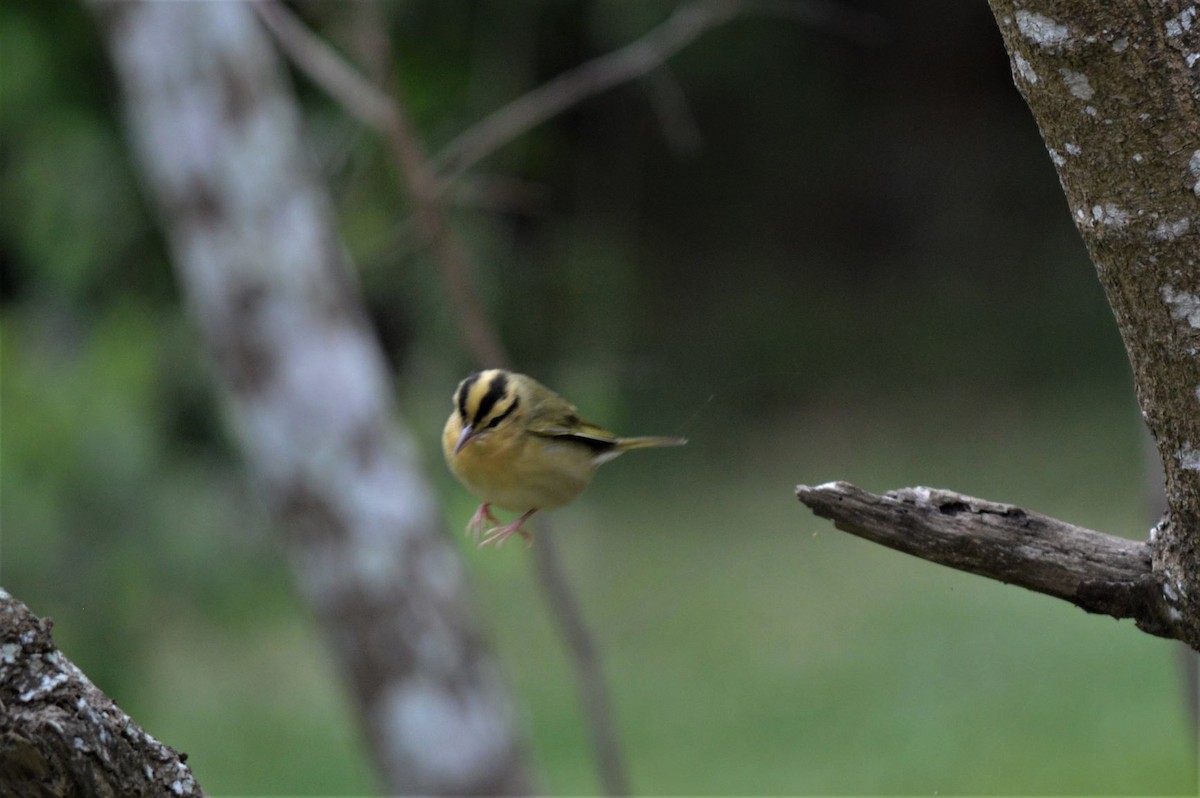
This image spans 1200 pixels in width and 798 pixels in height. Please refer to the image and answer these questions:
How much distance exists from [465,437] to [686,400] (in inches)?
305

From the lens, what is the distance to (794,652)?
10.1 meters

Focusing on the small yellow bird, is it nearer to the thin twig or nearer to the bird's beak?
the bird's beak

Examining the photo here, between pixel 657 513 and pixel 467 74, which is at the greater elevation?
pixel 467 74

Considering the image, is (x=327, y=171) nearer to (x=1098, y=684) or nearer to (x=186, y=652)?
(x=186, y=652)

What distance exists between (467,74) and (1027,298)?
640 cm

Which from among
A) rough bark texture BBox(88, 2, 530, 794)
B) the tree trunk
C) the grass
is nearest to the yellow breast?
the tree trunk

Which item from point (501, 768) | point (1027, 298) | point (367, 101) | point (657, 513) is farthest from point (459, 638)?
point (1027, 298)

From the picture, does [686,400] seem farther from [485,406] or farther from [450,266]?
[485,406]

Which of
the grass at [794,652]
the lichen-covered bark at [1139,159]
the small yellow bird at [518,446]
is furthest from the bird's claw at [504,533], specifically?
the grass at [794,652]

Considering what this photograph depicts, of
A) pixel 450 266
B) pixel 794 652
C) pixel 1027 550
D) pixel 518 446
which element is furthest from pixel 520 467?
pixel 794 652

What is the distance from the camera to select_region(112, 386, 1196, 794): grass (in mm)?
8727

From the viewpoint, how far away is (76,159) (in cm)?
954

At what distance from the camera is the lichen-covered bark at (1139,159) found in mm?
1653

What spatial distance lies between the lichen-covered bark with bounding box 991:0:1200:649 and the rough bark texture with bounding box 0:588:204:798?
134 cm
